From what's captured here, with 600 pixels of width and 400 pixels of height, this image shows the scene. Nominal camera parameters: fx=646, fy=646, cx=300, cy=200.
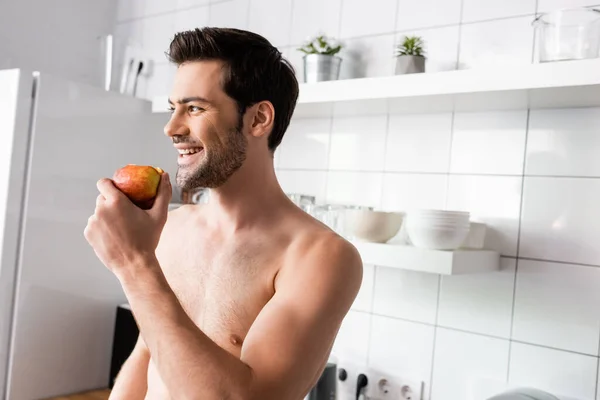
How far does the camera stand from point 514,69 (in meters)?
1.42

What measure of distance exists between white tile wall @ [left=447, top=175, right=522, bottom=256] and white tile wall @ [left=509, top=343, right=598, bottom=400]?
0.25 meters

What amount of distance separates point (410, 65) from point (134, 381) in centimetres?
105

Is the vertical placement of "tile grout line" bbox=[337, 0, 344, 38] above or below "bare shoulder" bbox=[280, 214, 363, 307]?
above

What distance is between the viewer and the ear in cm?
114

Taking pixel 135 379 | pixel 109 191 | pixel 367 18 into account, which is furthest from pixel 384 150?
pixel 109 191

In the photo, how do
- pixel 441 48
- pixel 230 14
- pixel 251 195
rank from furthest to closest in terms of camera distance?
pixel 230 14 < pixel 441 48 < pixel 251 195

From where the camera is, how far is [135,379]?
4.09ft

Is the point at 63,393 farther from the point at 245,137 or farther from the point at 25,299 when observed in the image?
the point at 245,137

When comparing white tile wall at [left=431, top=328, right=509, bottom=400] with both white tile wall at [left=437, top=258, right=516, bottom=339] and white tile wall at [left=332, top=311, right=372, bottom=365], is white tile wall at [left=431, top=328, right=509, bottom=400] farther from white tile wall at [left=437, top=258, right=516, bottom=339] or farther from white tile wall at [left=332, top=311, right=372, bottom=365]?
white tile wall at [left=332, top=311, right=372, bottom=365]

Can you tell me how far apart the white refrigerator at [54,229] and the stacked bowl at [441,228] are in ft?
3.62

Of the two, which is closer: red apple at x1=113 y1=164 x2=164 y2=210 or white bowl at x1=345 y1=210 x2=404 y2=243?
red apple at x1=113 y1=164 x2=164 y2=210

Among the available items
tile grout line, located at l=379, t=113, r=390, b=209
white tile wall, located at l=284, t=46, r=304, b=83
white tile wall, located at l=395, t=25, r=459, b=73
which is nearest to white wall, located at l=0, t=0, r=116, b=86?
white tile wall, located at l=284, t=46, r=304, b=83

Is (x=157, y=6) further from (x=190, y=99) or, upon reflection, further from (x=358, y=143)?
(x=190, y=99)

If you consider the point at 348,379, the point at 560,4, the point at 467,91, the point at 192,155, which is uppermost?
the point at 560,4
